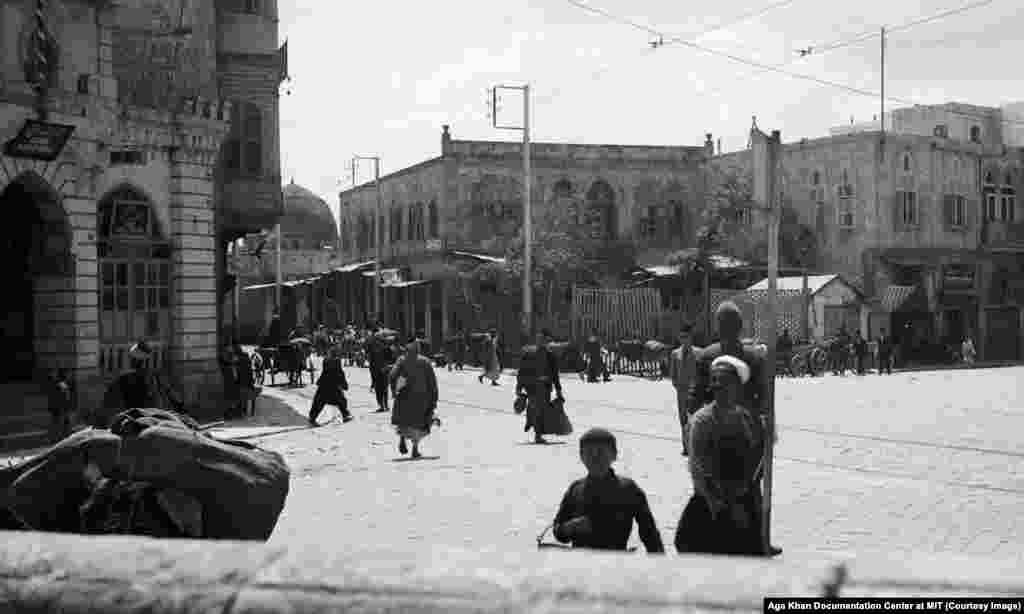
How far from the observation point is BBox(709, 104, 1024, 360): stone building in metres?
40.9

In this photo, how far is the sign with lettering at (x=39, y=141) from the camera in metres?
16.1

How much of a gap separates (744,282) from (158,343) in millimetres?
26465

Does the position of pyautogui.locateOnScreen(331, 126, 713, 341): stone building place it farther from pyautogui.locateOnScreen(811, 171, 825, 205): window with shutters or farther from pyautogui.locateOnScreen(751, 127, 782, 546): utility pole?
pyautogui.locateOnScreen(751, 127, 782, 546): utility pole

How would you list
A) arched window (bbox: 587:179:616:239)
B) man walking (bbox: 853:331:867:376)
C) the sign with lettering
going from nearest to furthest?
the sign with lettering, man walking (bbox: 853:331:867:376), arched window (bbox: 587:179:616:239)

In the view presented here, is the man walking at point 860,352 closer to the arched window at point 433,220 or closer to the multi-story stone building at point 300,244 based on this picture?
the arched window at point 433,220

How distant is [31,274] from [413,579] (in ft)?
56.3

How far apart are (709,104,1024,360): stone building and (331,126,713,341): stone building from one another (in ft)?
11.4

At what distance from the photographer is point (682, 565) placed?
1.98 metres

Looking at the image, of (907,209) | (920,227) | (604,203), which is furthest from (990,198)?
(604,203)

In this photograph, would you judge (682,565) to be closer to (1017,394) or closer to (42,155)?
(42,155)

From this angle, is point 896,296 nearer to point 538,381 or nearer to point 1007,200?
point 1007,200

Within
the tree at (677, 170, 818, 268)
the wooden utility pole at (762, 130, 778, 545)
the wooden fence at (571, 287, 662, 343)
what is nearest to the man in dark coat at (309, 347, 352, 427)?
the wooden utility pole at (762, 130, 778, 545)

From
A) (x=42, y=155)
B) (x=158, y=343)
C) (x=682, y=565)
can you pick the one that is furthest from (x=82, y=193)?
(x=682, y=565)

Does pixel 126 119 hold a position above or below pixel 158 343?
above
